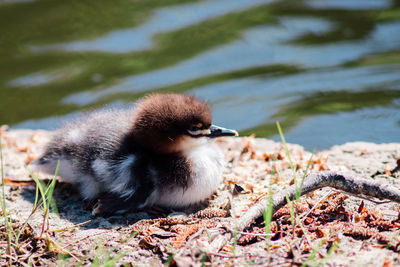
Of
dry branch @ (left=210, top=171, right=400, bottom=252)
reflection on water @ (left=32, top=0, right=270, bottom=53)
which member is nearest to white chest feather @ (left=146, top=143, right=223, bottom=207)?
dry branch @ (left=210, top=171, right=400, bottom=252)

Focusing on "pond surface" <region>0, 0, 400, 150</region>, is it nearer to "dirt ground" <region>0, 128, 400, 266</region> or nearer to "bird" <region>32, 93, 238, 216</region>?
"dirt ground" <region>0, 128, 400, 266</region>

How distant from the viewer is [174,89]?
22.4 ft

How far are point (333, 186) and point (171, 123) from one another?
4.04ft

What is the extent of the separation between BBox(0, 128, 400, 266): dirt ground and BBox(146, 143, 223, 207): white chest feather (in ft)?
0.43

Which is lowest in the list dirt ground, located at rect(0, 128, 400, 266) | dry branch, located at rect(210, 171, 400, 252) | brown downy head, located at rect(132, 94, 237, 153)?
dirt ground, located at rect(0, 128, 400, 266)

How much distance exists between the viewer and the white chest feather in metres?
3.91

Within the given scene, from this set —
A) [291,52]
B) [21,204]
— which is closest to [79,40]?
[291,52]

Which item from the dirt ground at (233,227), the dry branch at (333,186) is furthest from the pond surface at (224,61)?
the dry branch at (333,186)

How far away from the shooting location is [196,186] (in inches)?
154

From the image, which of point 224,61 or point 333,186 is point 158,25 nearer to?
point 224,61

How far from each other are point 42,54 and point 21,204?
175 inches

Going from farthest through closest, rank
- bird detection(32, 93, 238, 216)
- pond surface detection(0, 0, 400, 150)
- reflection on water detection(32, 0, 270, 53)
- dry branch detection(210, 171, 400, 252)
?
1. reflection on water detection(32, 0, 270, 53)
2. pond surface detection(0, 0, 400, 150)
3. bird detection(32, 93, 238, 216)
4. dry branch detection(210, 171, 400, 252)

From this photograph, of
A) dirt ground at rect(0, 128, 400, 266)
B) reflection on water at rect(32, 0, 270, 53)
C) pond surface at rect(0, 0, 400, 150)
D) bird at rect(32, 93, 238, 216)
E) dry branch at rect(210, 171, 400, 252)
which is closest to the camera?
dirt ground at rect(0, 128, 400, 266)

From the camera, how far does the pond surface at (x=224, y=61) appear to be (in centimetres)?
600
